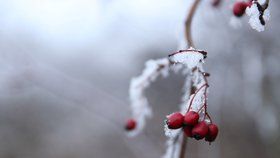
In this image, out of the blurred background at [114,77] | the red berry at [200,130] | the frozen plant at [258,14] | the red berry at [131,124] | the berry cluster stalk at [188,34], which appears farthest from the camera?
the blurred background at [114,77]

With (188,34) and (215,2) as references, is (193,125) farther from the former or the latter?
(215,2)

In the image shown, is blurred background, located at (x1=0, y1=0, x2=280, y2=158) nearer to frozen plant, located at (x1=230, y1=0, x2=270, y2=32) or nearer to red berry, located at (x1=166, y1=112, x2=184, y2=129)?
red berry, located at (x1=166, y1=112, x2=184, y2=129)

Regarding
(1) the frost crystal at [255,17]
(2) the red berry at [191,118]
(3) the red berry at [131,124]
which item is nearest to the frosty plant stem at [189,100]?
(2) the red berry at [191,118]

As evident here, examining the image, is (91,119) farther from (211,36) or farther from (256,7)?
(256,7)

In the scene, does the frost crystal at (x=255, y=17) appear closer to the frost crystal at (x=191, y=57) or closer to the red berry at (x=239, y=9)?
the frost crystal at (x=191, y=57)

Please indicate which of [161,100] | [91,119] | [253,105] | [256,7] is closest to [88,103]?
[253,105]

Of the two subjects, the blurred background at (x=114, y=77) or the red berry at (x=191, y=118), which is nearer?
the red berry at (x=191, y=118)

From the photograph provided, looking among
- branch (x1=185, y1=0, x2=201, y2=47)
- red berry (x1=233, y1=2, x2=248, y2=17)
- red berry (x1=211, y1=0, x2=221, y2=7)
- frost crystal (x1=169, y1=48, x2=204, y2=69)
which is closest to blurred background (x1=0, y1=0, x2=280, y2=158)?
red berry (x1=211, y1=0, x2=221, y2=7)
